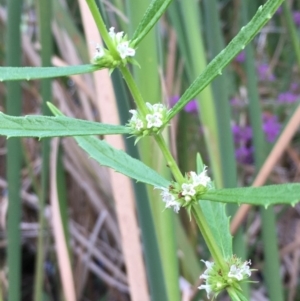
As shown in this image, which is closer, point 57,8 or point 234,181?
point 234,181

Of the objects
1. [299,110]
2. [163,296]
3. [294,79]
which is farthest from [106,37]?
[294,79]

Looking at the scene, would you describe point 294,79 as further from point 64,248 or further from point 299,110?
point 64,248

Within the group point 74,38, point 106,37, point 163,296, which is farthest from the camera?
point 74,38

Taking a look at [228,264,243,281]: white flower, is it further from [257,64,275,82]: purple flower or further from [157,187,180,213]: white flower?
[257,64,275,82]: purple flower

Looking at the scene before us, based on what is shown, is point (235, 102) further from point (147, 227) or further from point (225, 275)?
point (225, 275)

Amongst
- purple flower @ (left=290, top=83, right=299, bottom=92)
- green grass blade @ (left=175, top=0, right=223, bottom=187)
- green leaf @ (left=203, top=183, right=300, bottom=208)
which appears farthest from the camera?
purple flower @ (left=290, top=83, right=299, bottom=92)

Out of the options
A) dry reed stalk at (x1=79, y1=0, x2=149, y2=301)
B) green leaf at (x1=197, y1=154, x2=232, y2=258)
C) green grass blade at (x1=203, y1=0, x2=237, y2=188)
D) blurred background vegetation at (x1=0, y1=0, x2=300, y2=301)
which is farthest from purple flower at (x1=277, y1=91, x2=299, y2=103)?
green leaf at (x1=197, y1=154, x2=232, y2=258)

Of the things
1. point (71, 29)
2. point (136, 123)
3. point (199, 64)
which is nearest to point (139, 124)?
point (136, 123)

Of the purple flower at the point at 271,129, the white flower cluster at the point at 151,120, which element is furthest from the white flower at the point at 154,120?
the purple flower at the point at 271,129
